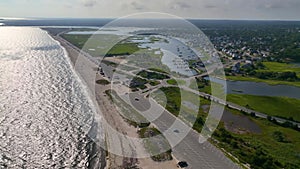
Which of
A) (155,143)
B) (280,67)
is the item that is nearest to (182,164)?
(155,143)

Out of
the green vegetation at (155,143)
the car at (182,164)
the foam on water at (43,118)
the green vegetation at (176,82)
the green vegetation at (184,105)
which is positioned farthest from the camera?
the green vegetation at (176,82)

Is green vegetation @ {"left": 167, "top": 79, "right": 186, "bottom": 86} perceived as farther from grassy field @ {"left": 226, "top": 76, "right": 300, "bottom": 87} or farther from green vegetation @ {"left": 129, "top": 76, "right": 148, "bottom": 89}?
grassy field @ {"left": 226, "top": 76, "right": 300, "bottom": 87}

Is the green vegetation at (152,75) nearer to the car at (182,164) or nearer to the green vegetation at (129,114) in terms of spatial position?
the green vegetation at (129,114)

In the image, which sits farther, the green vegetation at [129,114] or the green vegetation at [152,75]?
the green vegetation at [152,75]

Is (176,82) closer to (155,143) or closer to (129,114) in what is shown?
(129,114)

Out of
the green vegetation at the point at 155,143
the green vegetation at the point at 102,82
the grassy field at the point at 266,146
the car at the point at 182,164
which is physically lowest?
the grassy field at the point at 266,146

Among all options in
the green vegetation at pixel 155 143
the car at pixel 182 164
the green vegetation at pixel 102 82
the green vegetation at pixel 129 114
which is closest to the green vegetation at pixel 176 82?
the green vegetation at pixel 102 82
